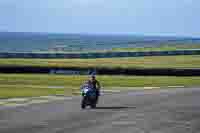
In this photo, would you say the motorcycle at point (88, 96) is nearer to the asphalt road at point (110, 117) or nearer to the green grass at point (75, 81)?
the asphalt road at point (110, 117)

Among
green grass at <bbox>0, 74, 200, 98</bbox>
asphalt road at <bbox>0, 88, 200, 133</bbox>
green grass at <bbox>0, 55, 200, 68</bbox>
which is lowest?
asphalt road at <bbox>0, 88, 200, 133</bbox>

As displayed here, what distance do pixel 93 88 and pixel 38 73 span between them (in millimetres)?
35868

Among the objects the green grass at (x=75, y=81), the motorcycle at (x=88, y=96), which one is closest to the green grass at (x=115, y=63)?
the green grass at (x=75, y=81)

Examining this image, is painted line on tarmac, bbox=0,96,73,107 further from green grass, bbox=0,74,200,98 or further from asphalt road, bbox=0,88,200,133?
Answer: green grass, bbox=0,74,200,98

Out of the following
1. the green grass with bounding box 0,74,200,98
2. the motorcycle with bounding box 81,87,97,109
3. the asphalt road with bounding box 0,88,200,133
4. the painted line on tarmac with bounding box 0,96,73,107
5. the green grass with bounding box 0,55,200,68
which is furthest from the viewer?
the green grass with bounding box 0,55,200,68

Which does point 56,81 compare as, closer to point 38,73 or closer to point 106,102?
point 38,73

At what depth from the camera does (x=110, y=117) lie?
24797mm

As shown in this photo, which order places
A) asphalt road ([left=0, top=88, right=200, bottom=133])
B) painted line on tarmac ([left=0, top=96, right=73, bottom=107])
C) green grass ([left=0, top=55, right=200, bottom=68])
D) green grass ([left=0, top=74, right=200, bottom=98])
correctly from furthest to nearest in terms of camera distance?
green grass ([left=0, top=55, right=200, bottom=68]), green grass ([left=0, top=74, right=200, bottom=98]), painted line on tarmac ([left=0, top=96, right=73, bottom=107]), asphalt road ([left=0, top=88, right=200, bottom=133])

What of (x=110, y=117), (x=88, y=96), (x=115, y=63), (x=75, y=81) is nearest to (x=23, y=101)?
(x=88, y=96)

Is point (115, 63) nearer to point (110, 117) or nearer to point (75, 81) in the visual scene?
point (75, 81)

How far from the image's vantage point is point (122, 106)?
30578 mm

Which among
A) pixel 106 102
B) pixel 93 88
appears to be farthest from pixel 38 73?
pixel 93 88

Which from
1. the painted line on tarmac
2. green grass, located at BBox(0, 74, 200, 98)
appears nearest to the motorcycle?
the painted line on tarmac

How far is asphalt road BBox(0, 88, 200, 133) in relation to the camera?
2089 cm
